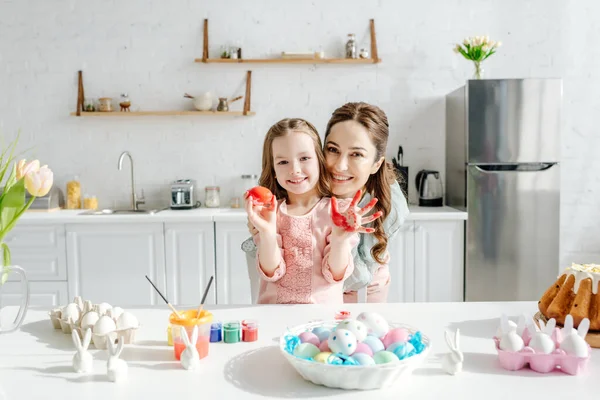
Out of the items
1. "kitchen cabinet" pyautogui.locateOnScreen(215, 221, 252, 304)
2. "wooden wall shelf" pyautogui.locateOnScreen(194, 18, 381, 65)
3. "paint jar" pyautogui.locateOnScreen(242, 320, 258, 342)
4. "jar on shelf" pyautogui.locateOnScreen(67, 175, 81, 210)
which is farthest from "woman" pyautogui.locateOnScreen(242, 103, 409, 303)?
"jar on shelf" pyautogui.locateOnScreen(67, 175, 81, 210)

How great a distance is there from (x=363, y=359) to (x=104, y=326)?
1.99 ft

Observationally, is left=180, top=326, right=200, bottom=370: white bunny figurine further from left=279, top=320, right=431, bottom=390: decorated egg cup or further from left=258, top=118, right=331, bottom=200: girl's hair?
left=258, top=118, right=331, bottom=200: girl's hair

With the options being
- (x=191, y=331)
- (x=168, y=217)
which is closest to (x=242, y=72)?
(x=168, y=217)

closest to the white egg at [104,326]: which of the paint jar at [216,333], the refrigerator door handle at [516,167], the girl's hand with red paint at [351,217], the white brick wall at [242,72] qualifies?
the paint jar at [216,333]

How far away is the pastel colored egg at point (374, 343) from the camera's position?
1.19 m

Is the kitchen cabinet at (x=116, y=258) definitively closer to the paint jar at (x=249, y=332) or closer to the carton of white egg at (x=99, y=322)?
the carton of white egg at (x=99, y=322)

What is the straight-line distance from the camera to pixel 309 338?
1.24 meters

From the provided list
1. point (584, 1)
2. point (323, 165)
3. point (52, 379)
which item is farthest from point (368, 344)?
point (584, 1)

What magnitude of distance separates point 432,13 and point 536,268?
186cm

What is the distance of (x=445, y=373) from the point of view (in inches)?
47.4

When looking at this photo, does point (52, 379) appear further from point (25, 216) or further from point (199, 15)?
point (199, 15)

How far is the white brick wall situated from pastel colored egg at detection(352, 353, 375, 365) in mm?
3252

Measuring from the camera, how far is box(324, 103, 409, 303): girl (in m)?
1.88

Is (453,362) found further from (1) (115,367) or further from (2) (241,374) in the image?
(1) (115,367)
